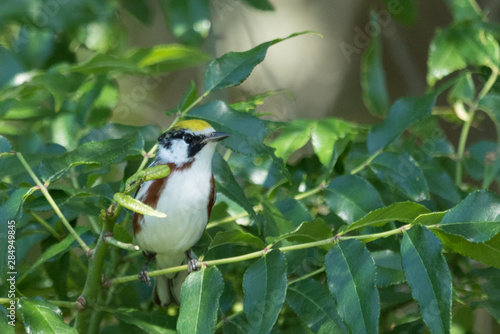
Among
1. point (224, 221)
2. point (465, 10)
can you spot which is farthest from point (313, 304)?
point (465, 10)

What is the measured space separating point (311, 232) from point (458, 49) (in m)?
1.18

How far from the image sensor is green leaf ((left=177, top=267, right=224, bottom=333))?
128cm

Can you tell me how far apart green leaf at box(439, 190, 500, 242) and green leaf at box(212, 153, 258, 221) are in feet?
1.43

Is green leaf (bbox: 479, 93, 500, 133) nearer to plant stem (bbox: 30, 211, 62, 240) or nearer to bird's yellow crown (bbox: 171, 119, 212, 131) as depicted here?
bird's yellow crown (bbox: 171, 119, 212, 131)

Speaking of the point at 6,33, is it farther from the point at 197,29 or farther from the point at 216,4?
the point at 216,4

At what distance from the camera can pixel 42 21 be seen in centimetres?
241

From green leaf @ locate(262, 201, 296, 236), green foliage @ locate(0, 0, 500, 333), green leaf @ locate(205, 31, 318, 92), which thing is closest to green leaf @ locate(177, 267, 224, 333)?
green foliage @ locate(0, 0, 500, 333)

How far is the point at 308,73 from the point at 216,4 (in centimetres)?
84

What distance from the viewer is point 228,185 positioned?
1.57m

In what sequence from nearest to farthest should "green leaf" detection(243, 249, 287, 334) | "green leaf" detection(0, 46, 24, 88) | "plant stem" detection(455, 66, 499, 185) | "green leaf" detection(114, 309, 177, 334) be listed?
"green leaf" detection(243, 249, 287, 334) < "green leaf" detection(114, 309, 177, 334) < "plant stem" detection(455, 66, 499, 185) < "green leaf" detection(0, 46, 24, 88)

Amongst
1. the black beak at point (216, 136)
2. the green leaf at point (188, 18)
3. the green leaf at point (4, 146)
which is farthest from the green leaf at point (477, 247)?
the green leaf at point (188, 18)

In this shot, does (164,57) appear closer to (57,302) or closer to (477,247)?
(57,302)

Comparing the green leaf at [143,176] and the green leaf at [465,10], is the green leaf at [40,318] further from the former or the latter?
the green leaf at [465,10]

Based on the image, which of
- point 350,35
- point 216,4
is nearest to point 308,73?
point 350,35
